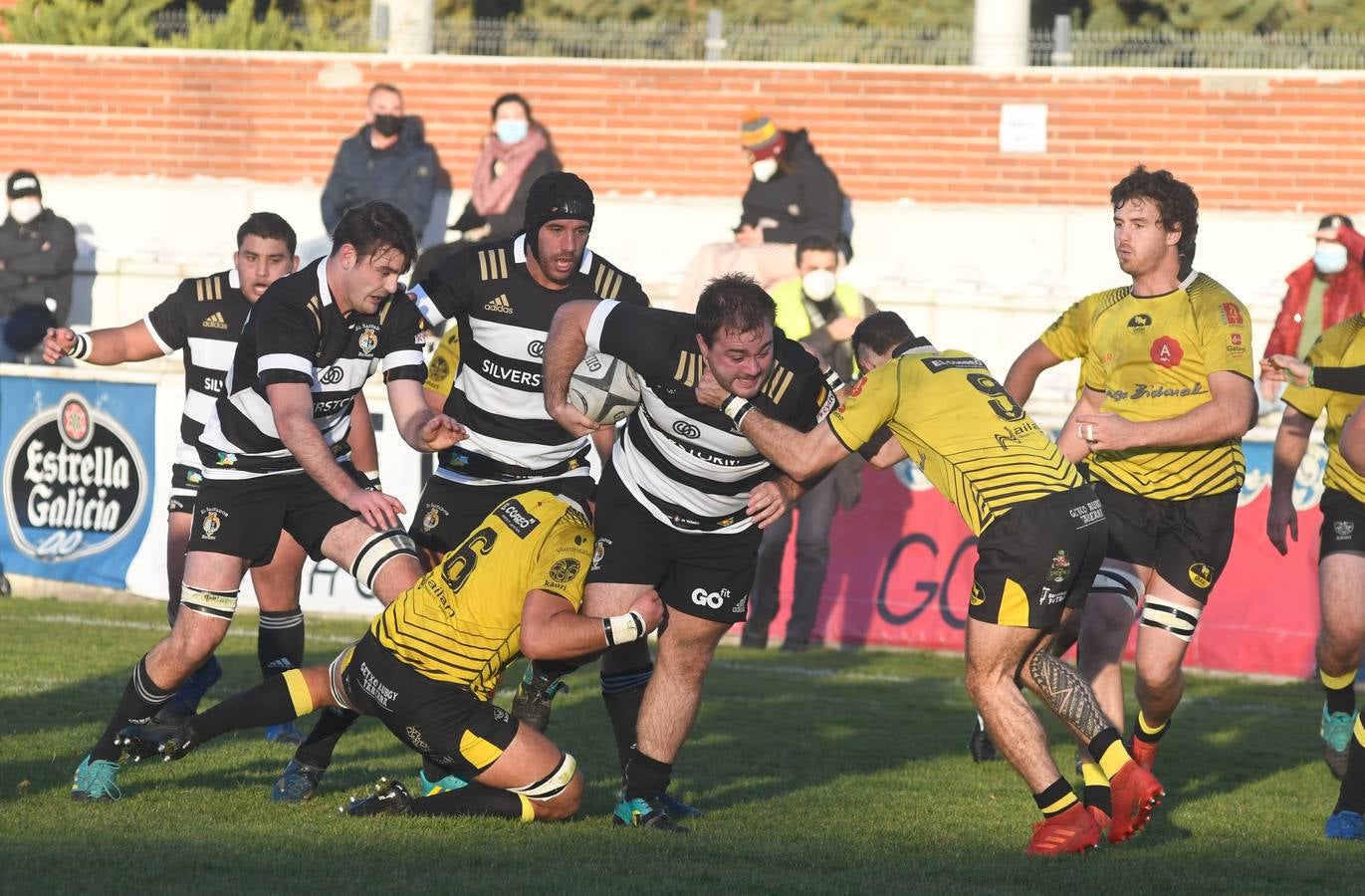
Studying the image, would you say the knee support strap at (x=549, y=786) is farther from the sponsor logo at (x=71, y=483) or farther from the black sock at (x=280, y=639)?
the sponsor logo at (x=71, y=483)

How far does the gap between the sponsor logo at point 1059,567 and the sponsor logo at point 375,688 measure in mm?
2317

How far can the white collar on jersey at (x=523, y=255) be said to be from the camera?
8.48 meters

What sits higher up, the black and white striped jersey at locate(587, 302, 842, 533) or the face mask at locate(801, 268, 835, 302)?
the face mask at locate(801, 268, 835, 302)

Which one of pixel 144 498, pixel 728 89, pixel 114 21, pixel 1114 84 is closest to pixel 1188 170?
pixel 1114 84

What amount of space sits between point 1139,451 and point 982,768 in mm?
1733

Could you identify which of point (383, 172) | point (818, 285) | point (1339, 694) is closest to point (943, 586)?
point (818, 285)

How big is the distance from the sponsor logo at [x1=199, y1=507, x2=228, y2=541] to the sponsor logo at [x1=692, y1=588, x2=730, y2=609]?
1.89 metres

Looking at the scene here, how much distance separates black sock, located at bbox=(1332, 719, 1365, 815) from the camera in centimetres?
751

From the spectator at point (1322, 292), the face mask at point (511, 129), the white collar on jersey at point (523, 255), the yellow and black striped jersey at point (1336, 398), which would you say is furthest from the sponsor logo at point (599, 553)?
the face mask at point (511, 129)

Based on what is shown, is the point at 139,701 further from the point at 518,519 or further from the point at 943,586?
the point at 943,586

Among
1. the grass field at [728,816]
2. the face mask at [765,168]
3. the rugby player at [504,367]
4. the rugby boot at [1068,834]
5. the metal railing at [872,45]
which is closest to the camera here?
the grass field at [728,816]

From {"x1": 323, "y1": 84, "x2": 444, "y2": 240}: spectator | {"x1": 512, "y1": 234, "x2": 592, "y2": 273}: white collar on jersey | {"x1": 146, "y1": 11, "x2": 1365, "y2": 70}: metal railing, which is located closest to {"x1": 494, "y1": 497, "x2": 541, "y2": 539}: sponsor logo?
{"x1": 512, "y1": 234, "x2": 592, "y2": 273}: white collar on jersey

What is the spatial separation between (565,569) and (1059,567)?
175 centimetres

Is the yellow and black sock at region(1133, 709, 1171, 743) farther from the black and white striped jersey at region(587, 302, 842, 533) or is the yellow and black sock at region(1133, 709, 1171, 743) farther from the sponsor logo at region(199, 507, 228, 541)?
the sponsor logo at region(199, 507, 228, 541)
